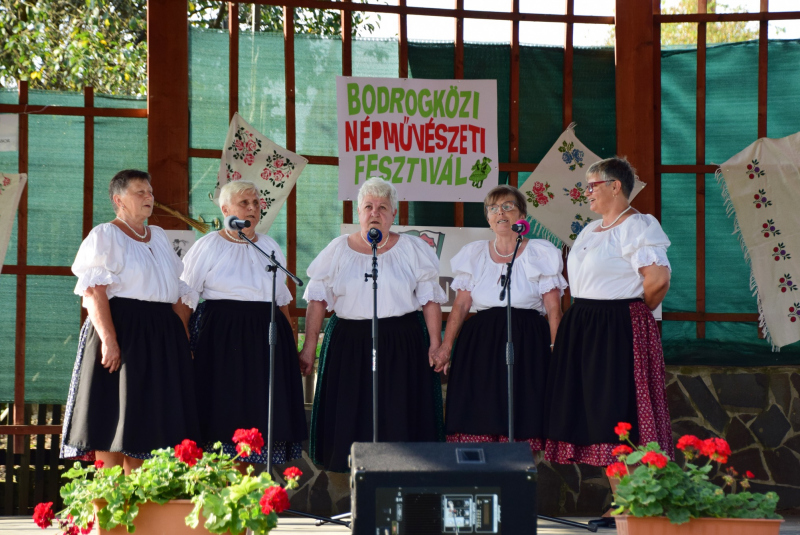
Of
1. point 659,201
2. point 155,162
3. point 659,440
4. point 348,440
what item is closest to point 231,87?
point 155,162

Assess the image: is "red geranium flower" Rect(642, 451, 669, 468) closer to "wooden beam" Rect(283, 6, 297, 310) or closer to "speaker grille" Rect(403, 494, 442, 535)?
"speaker grille" Rect(403, 494, 442, 535)

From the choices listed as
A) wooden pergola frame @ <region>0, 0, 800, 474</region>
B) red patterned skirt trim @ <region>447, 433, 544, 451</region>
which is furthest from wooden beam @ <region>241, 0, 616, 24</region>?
red patterned skirt trim @ <region>447, 433, 544, 451</region>

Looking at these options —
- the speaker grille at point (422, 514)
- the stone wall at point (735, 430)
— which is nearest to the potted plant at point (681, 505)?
the speaker grille at point (422, 514)

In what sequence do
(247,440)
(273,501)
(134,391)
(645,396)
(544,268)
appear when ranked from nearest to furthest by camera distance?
(273,501) < (247,440) < (134,391) < (645,396) < (544,268)

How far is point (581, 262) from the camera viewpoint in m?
3.68

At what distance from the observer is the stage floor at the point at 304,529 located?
375cm

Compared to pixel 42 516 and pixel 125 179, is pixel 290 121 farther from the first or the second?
pixel 42 516

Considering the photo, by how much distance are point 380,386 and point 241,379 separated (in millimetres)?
586

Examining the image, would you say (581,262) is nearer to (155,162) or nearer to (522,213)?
(522,213)

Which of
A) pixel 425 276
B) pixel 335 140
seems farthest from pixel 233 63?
pixel 425 276

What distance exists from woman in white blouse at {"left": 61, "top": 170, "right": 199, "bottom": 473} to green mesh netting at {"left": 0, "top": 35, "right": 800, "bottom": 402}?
1.04 metres

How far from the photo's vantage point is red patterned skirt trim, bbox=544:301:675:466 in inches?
138

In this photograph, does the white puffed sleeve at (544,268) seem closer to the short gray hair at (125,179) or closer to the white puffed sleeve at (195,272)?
the white puffed sleeve at (195,272)

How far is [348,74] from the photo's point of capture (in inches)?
183
